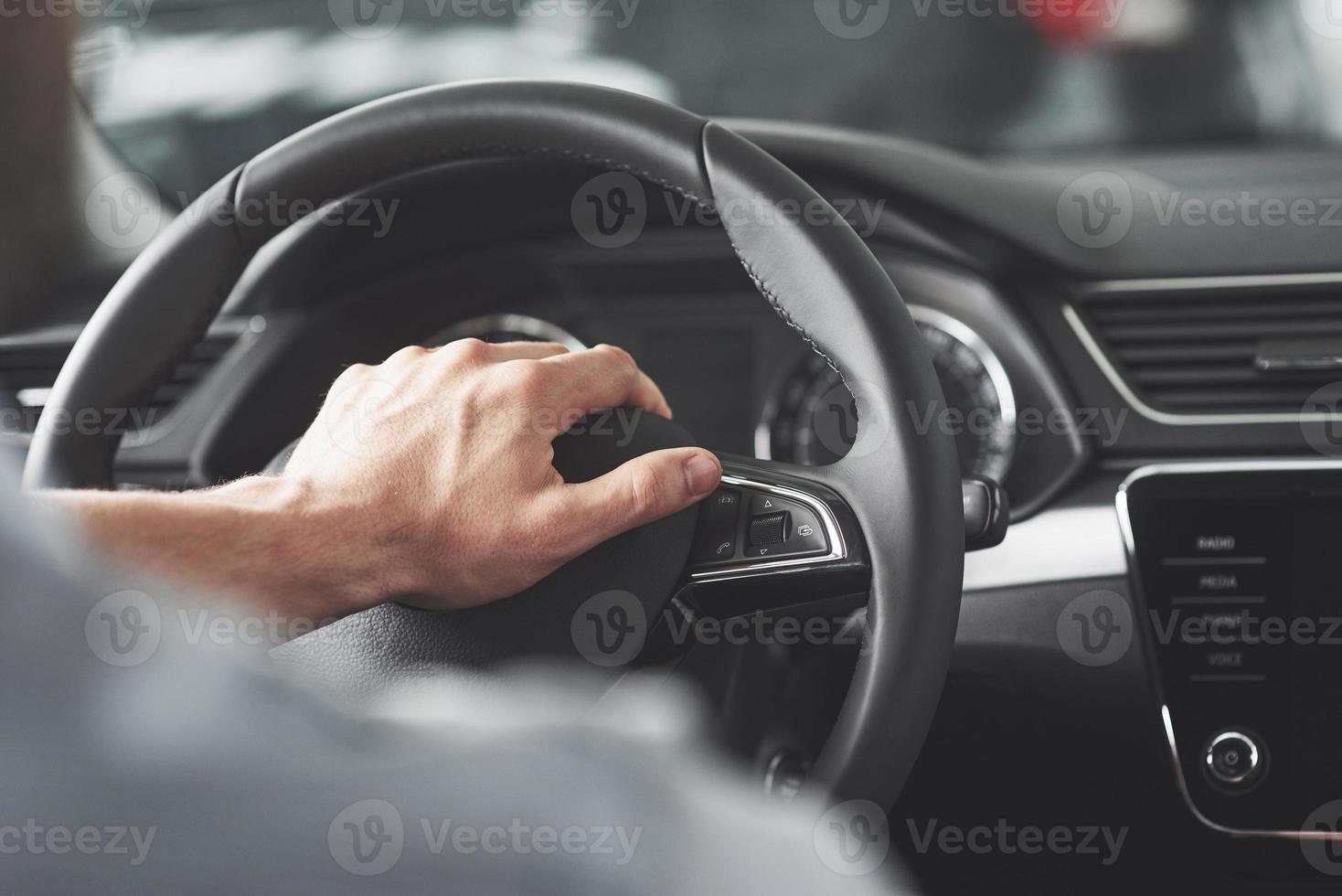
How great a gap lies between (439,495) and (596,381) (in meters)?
0.14

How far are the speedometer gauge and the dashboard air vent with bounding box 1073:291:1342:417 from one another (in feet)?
0.34

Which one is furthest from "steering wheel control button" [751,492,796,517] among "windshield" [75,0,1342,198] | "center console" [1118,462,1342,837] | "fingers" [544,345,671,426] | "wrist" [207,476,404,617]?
"windshield" [75,0,1342,198]

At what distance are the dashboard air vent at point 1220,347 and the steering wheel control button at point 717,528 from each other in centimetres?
53

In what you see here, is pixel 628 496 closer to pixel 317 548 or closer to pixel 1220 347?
pixel 317 548

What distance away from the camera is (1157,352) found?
1.17 m

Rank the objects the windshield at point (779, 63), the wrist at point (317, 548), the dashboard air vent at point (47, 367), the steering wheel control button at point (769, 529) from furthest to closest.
Result: the windshield at point (779, 63), the dashboard air vent at point (47, 367), the steering wheel control button at point (769, 529), the wrist at point (317, 548)

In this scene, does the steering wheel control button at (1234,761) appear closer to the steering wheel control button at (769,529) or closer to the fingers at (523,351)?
the steering wheel control button at (769,529)

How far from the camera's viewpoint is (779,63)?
1.68 metres

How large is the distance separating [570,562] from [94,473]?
1.54 ft

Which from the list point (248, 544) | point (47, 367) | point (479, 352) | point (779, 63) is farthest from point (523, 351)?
point (779, 63)

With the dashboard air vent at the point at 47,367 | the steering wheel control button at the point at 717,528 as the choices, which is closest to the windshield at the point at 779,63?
the dashboard air vent at the point at 47,367

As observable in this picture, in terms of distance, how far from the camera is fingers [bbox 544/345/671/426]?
2.61 feet

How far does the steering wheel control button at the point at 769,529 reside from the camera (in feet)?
2.59

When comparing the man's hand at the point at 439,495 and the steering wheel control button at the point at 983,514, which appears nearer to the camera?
the man's hand at the point at 439,495
